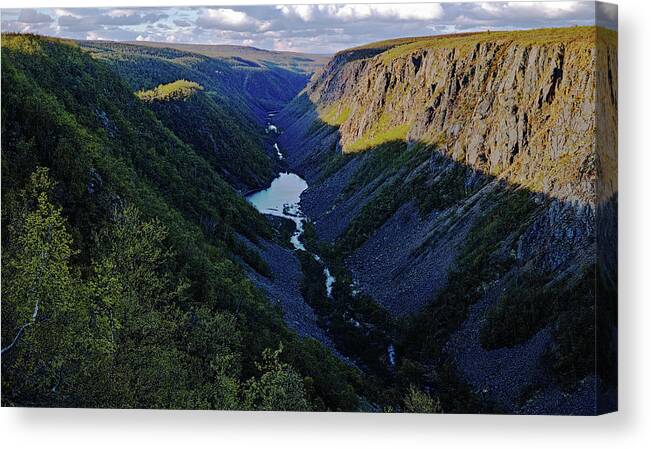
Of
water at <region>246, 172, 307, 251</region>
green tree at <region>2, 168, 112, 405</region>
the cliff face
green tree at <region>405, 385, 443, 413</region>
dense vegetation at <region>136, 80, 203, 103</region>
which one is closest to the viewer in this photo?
green tree at <region>2, 168, 112, 405</region>

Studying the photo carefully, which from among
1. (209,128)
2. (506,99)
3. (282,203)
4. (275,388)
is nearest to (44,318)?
(275,388)

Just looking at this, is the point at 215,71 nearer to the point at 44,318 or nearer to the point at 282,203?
the point at 282,203

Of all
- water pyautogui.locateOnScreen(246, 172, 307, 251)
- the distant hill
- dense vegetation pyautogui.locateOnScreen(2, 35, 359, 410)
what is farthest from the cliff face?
dense vegetation pyautogui.locateOnScreen(2, 35, 359, 410)

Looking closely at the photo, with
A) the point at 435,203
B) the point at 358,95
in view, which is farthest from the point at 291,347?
the point at 358,95

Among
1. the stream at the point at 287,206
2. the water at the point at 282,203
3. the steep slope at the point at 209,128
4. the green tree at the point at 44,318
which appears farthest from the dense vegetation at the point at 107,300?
the steep slope at the point at 209,128

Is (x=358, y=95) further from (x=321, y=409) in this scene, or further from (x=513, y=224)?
(x=321, y=409)

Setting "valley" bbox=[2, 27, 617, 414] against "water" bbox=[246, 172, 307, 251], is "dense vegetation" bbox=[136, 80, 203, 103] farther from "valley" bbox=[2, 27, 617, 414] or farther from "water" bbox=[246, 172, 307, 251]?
"water" bbox=[246, 172, 307, 251]
